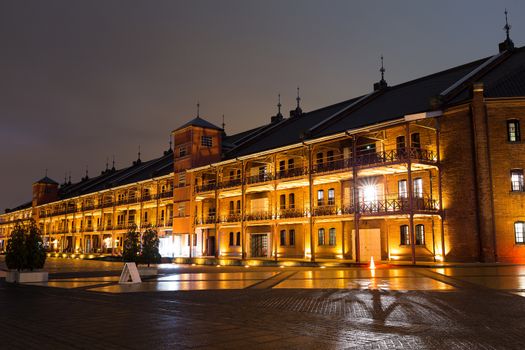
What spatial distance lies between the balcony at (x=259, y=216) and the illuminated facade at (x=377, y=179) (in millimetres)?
119

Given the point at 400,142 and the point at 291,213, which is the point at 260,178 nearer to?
the point at 291,213

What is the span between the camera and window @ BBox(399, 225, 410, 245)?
104ft

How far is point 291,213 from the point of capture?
37969 millimetres

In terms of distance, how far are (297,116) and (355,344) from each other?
44628mm

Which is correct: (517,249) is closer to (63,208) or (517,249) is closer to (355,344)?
(355,344)

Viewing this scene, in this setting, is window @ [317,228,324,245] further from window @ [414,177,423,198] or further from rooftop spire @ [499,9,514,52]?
rooftop spire @ [499,9,514,52]

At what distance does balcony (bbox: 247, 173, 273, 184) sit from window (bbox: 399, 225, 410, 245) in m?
11.9

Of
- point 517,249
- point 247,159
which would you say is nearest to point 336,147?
point 247,159

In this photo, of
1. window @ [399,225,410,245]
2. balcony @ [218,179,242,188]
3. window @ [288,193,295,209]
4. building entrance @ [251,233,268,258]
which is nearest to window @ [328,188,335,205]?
window @ [288,193,295,209]

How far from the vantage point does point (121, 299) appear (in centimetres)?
1350

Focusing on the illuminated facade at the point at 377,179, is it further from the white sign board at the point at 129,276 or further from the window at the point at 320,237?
the white sign board at the point at 129,276

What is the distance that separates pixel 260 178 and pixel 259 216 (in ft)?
11.6

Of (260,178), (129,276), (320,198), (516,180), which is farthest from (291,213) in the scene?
(129,276)

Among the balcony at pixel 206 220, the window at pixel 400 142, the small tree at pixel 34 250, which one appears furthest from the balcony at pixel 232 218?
the small tree at pixel 34 250
